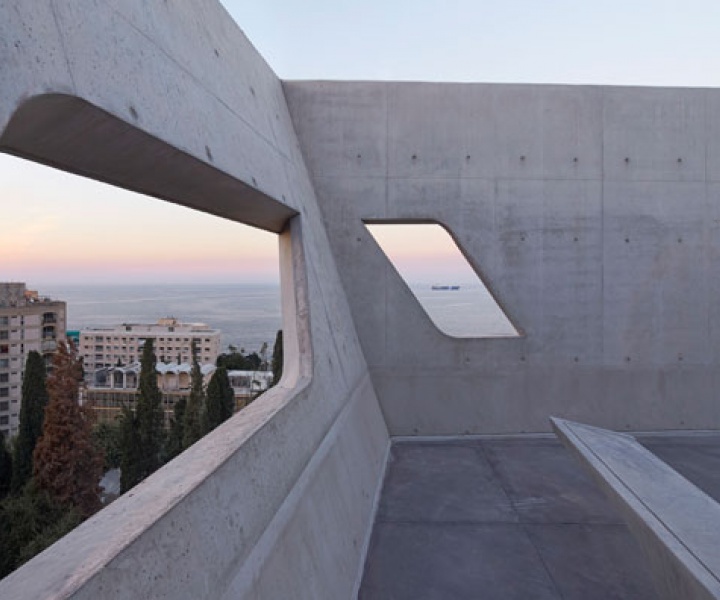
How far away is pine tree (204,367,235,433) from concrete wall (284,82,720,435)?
39.4 ft

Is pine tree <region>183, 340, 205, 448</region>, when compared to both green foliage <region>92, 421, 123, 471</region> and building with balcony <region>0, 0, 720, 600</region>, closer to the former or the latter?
green foliage <region>92, 421, 123, 471</region>

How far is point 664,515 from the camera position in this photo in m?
2.79

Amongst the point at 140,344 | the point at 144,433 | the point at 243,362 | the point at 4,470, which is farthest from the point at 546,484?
the point at 140,344

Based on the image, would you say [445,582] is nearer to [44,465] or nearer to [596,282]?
[596,282]

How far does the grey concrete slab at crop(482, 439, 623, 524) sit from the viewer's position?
4.40 m

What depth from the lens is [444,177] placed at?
21.4 ft

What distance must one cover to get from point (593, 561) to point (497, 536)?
69 cm

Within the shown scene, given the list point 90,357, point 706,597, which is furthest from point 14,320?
point 706,597

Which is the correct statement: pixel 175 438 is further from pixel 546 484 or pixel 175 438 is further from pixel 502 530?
pixel 502 530

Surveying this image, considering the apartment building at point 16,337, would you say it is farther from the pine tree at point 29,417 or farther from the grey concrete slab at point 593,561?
the grey concrete slab at point 593,561

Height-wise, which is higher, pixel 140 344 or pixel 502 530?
pixel 502 530

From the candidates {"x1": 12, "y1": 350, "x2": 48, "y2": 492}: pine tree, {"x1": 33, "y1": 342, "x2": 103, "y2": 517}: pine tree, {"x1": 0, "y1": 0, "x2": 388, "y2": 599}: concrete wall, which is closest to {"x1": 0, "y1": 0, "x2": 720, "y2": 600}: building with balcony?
{"x1": 0, "y1": 0, "x2": 388, "y2": 599}: concrete wall

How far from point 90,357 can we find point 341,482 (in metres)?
61.5

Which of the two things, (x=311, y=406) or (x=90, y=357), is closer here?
(x=311, y=406)
